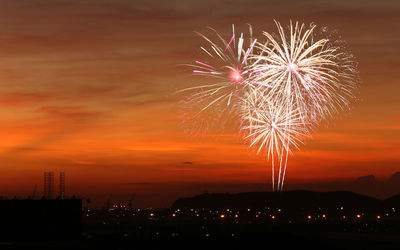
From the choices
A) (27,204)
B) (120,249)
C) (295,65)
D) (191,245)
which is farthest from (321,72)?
(27,204)

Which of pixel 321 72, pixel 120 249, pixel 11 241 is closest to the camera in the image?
pixel 321 72

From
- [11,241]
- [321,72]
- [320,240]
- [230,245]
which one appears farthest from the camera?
[320,240]

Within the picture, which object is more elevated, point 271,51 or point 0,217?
point 271,51

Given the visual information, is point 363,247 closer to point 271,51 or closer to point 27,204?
point 271,51

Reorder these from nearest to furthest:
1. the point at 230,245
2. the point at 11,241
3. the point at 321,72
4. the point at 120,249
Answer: the point at 321,72
the point at 120,249
the point at 11,241
the point at 230,245

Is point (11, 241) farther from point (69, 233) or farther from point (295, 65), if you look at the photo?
point (295, 65)

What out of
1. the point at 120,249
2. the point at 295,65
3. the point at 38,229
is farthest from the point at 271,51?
the point at 38,229

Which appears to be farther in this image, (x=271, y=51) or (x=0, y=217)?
(x=0, y=217)

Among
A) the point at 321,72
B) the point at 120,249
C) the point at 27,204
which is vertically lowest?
the point at 120,249

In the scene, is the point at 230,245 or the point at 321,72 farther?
the point at 230,245
